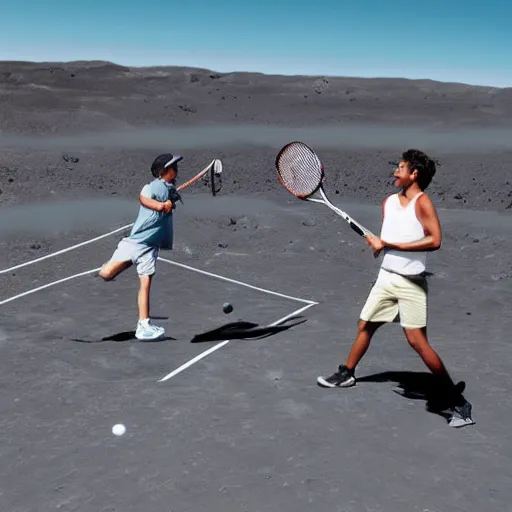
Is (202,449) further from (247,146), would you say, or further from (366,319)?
(247,146)

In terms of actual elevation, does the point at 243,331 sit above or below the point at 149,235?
below

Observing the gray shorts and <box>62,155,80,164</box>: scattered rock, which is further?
<box>62,155,80,164</box>: scattered rock

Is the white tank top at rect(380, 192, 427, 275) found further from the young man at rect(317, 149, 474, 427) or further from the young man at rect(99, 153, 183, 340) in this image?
the young man at rect(99, 153, 183, 340)

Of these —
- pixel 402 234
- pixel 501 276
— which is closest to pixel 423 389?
pixel 402 234

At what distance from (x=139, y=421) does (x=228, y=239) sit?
20.7 ft

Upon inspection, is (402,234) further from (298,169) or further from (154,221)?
(154,221)

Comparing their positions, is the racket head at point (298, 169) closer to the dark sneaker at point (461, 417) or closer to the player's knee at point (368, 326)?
the player's knee at point (368, 326)

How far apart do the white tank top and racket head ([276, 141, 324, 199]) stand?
1.11 metres

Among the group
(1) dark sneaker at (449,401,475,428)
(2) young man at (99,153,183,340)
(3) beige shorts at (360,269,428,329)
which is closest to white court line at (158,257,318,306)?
(2) young man at (99,153,183,340)

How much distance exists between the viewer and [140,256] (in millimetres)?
6461

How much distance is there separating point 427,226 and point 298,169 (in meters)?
1.59

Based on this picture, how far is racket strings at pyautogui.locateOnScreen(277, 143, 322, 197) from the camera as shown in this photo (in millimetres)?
5836

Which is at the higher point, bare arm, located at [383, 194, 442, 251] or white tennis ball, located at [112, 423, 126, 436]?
bare arm, located at [383, 194, 442, 251]

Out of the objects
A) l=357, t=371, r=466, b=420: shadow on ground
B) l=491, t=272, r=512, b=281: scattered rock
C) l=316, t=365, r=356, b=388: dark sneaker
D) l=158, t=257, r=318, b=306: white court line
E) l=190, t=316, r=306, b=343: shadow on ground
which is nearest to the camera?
l=357, t=371, r=466, b=420: shadow on ground
